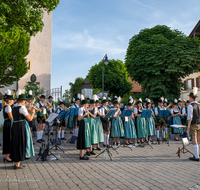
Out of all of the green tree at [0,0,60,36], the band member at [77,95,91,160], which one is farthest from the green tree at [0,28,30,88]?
the band member at [77,95,91,160]

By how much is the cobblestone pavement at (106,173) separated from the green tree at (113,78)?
30.3m

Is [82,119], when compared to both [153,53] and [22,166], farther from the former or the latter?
[153,53]

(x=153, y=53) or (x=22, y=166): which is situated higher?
(x=153, y=53)

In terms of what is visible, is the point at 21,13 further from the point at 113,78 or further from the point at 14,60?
the point at 113,78

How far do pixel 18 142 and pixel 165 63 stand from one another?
14763 millimetres

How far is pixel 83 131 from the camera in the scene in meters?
6.57

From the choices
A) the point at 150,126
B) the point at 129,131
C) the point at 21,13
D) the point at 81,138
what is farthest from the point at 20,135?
the point at 150,126

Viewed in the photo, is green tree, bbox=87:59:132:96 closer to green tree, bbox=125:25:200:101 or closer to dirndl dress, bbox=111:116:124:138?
green tree, bbox=125:25:200:101

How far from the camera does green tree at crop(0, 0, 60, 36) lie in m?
8.00

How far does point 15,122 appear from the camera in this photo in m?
5.50

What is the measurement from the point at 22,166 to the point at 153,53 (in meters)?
14.9

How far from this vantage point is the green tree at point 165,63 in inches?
664

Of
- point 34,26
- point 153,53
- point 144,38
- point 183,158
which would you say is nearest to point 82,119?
point 183,158

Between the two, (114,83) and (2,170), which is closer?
(2,170)
